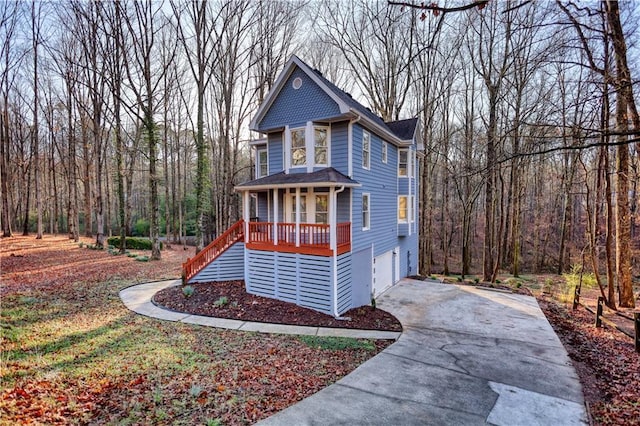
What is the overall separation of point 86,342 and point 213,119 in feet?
73.0

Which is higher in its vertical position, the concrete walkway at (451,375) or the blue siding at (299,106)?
the blue siding at (299,106)

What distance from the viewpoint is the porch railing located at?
1018 cm

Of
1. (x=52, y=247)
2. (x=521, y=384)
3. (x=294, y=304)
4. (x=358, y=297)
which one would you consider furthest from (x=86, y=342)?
(x=52, y=247)

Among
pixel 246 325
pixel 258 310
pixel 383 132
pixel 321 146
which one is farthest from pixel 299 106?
pixel 246 325

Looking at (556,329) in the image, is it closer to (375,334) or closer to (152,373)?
(375,334)

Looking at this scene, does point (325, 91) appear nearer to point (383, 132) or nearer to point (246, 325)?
point (383, 132)

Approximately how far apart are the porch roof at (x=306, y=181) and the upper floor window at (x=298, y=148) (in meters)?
0.60

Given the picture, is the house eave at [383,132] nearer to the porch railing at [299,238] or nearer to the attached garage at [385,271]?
the porch railing at [299,238]

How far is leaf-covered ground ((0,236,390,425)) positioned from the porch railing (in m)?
3.14

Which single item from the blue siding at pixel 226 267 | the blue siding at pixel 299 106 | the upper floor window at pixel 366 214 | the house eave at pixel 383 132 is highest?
the blue siding at pixel 299 106

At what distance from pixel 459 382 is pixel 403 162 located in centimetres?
1203

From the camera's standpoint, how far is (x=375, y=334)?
875 cm

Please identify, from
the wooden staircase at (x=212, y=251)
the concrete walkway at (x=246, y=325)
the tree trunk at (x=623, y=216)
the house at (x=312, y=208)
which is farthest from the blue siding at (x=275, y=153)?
the tree trunk at (x=623, y=216)

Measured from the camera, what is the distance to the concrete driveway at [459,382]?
4.96m
